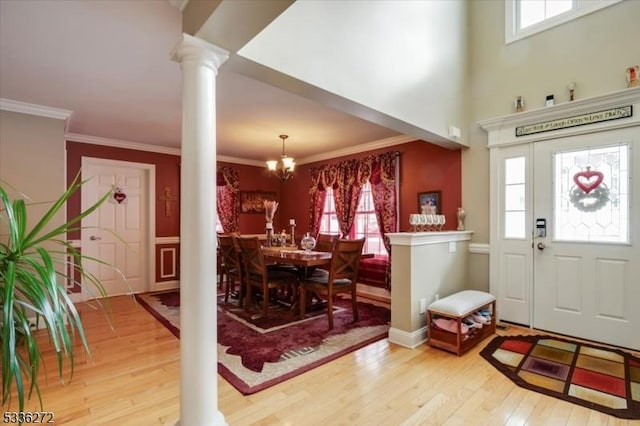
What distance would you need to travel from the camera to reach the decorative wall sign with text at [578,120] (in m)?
3.04

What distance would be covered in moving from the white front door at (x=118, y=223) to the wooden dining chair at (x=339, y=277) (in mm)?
3036

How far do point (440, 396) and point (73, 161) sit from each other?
5.44m

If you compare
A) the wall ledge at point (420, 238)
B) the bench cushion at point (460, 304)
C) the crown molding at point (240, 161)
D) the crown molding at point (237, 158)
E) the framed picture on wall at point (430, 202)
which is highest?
the crown molding at point (237, 158)

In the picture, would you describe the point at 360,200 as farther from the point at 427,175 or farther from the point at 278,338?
the point at 278,338

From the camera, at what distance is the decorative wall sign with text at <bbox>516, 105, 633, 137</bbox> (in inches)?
120

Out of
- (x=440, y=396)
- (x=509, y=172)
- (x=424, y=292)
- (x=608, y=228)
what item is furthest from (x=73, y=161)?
(x=608, y=228)

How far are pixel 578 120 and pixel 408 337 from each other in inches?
109

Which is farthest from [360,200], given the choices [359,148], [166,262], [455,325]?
[166,262]

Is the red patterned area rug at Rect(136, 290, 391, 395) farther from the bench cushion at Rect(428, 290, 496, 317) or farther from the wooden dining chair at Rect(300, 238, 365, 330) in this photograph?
the bench cushion at Rect(428, 290, 496, 317)

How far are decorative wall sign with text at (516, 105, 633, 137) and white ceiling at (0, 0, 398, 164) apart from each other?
1.71m

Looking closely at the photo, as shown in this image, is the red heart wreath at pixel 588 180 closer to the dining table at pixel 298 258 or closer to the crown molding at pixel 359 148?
the crown molding at pixel 359 148

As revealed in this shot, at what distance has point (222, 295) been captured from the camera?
4.99 meters

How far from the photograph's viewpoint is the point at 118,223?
17.0ft

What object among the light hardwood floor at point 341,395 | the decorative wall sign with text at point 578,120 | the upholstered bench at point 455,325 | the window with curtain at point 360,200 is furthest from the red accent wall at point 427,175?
the light hardwood floor at point 341,395
